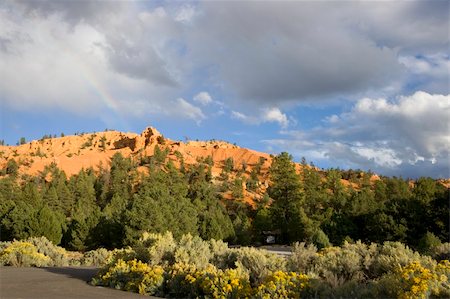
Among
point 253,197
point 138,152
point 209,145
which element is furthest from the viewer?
point 209,145

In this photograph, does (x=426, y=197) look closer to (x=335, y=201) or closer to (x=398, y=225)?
(x=398, y=225)

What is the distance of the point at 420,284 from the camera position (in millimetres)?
7312

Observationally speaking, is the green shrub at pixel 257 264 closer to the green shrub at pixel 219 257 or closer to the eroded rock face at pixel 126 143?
the green shrub at pixel 219 257

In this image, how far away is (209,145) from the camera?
145750 mm

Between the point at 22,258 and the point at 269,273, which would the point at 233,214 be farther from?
the point at 269,273

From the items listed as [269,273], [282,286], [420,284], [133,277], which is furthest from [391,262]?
[133,277]

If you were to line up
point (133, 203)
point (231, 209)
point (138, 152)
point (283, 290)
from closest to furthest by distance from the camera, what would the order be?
1. point (283, 290)
2. point (133, 203)
3. point (231, 209)
4. point (138, 152)

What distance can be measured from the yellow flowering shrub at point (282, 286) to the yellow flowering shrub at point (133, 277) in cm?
255

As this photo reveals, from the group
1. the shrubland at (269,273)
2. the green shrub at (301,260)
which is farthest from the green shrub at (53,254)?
the green shrub at (301,260)

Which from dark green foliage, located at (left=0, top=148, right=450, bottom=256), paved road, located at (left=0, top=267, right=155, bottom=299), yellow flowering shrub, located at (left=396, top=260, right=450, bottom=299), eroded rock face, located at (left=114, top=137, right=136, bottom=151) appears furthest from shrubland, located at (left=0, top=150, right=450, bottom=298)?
eroded rock face, located at (left=114, top=137, right=136, bottom=151)

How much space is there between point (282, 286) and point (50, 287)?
5371 millimetres

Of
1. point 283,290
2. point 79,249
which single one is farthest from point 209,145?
point 283,290

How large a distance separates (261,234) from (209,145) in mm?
89056

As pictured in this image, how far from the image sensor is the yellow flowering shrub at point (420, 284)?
23.6 feet
